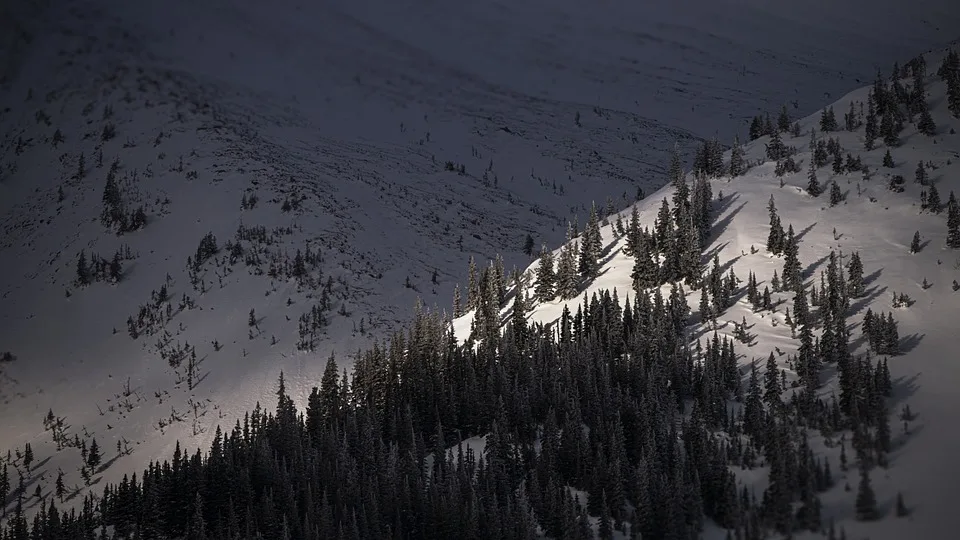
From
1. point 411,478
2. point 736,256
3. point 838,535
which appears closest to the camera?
point 838,535

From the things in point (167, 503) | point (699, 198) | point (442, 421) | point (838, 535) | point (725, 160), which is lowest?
point (838, 535)

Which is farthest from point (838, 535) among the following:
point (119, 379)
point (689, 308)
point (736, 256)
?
point (119, 379)

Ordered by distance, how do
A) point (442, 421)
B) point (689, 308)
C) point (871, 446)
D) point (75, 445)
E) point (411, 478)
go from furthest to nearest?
point (75, 445) → point (689, 308) → point (442, 421) → point (411, 478) → point (871, 446)

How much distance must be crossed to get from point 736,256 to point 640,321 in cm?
2877

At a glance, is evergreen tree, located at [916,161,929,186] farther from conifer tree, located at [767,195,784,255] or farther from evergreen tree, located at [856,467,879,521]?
evergreen tree, located at [856,467,879,521]

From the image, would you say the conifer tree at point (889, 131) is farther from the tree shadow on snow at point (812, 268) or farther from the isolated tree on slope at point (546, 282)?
the isolated tree on slope at point (546, 282)

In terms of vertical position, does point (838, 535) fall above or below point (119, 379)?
below

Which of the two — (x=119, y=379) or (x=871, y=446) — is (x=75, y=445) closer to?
(x=119, y=379)

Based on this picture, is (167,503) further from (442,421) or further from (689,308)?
(689,308)

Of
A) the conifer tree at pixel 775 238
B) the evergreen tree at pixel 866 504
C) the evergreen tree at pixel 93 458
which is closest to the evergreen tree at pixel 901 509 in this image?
the evergreen tree at pixel 866 504

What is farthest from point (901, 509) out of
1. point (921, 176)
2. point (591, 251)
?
point (591, 251)

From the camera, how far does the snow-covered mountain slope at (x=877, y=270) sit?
268 ft

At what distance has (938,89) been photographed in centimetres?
17362

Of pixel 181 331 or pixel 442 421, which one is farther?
pixel 181 331
